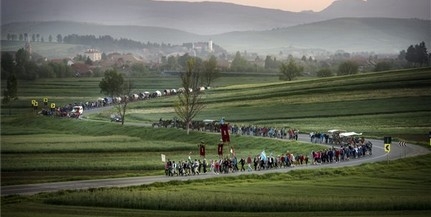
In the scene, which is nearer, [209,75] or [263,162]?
[263,162]

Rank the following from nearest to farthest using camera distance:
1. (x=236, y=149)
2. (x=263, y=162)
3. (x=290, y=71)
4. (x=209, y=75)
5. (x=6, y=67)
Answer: (x=263, y=162)
(x=236, y=149)
(x=6, y=67)
(x=209, y=75)
(x=290, y=71)

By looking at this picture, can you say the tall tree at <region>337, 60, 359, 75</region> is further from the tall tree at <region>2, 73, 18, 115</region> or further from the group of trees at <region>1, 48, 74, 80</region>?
the tall tree at <region>2, 73, 18, 115</region>

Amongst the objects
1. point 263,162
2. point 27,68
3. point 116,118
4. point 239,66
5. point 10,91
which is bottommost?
point 116,118

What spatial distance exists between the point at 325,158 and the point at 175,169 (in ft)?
33.5

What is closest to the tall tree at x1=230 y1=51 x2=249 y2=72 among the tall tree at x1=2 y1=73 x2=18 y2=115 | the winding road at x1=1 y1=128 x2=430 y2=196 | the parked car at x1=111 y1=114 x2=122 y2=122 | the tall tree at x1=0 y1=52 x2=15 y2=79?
the tall tree at x1=0 y1=52 x2=15 y2=79

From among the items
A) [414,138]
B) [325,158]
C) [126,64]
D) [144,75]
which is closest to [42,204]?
[325,158]

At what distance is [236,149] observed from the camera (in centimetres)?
6022

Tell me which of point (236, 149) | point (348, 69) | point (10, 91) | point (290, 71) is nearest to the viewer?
point (236, 149)

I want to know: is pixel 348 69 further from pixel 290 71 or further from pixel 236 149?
pixel 236 149

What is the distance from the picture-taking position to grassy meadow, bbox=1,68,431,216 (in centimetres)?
3528

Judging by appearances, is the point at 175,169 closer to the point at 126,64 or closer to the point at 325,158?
the point at 325,158

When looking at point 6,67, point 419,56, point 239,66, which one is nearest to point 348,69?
point 419,56

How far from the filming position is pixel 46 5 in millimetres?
176000

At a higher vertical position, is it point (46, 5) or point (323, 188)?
point (46, 5)
